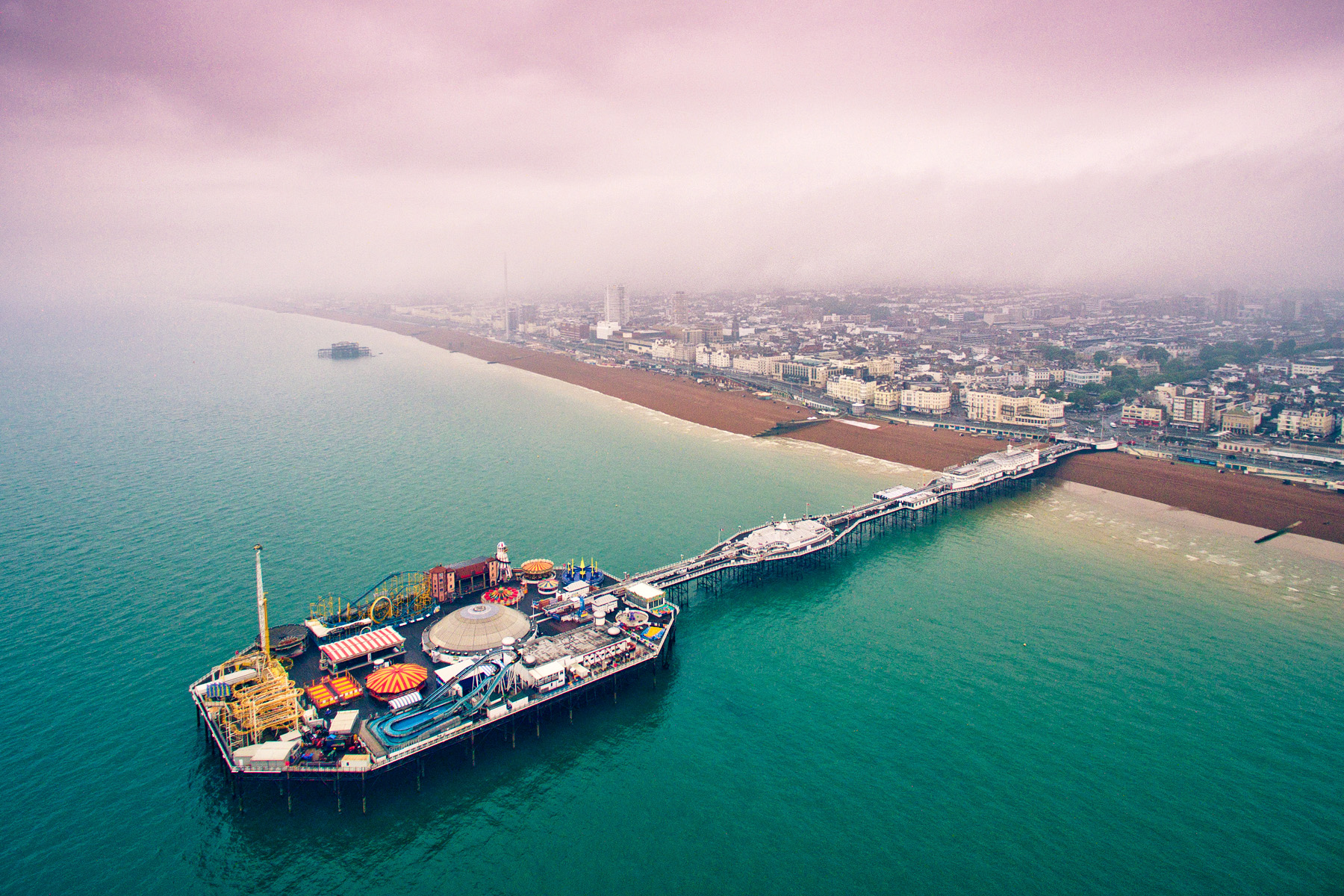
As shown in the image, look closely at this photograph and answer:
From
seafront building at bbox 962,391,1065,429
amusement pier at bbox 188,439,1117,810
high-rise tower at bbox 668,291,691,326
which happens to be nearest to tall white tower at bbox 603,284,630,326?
high-rise tower at bbox 668,291,691,326

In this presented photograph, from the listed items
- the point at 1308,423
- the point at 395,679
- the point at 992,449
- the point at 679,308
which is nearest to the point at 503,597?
the point at 395,679

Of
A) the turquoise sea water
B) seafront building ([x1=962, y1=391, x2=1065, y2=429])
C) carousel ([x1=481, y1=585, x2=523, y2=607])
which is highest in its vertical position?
seafront building ([x1=962, y1=391, x2=1065, y2=429])

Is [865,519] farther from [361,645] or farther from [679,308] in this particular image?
[679,308]

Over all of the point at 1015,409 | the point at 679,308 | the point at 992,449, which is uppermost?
the point at 679,308

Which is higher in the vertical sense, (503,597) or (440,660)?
(503,597)

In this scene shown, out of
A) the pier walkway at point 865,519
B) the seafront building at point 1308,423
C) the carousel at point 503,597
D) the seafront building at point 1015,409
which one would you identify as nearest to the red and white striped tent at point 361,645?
the carousel at point 503,597

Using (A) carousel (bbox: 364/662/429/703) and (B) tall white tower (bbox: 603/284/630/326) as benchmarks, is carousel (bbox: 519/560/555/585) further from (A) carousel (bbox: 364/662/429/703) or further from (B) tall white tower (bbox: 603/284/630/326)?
(B) tall white tower (bbox: 603/284/630/326)
